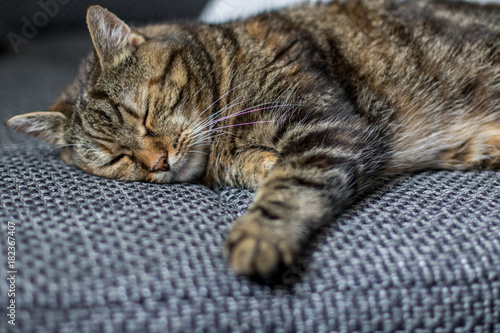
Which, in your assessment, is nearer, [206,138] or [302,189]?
[302,189]

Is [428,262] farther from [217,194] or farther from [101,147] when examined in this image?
[101,147]

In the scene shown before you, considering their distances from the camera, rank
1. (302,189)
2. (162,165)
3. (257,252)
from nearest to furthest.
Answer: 1. (257,252)
2. (302,189)
3. (162,165)

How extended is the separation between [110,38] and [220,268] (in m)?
0.72

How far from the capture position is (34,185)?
2.79ft

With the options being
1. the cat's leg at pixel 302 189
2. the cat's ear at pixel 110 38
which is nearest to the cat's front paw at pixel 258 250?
the cat's leg at pixel 302 189

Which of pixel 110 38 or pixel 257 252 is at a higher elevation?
pixel 110 38

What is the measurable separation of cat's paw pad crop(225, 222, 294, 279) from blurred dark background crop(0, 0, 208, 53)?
5.39ft

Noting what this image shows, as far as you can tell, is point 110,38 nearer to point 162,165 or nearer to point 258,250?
point 162,165

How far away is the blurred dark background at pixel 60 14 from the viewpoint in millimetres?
2055

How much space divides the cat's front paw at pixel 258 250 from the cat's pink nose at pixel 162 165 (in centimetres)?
35
